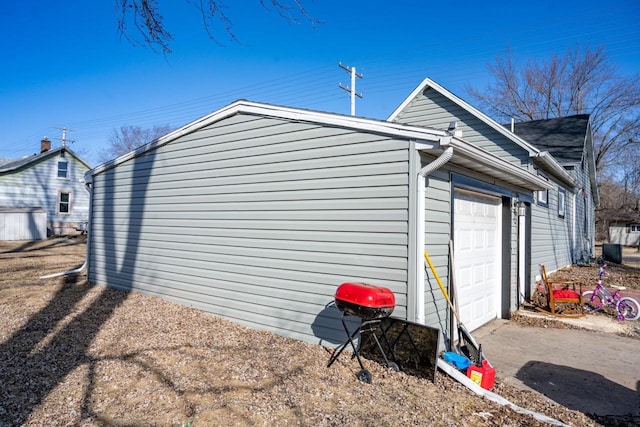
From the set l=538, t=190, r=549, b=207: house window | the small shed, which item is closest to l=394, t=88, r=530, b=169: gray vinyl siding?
l=538, t=190, r=549, b=207: house window

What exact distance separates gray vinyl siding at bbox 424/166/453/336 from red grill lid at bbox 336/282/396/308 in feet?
2.51

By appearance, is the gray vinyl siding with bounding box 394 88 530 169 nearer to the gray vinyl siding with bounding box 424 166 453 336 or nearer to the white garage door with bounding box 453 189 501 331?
the white garage door with bounding box 453 189 501 331

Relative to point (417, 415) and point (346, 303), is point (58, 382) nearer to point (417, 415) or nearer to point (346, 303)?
point (346, 303)

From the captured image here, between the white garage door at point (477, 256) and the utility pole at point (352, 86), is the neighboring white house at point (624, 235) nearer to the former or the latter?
the utility pole at point (352, 86)

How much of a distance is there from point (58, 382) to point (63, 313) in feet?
9.55

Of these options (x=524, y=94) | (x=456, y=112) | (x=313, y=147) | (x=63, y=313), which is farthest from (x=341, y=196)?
(x=524, y=94)

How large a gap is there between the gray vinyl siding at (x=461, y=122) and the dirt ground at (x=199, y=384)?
7.26 metres

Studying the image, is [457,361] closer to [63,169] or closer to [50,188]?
[50,188]

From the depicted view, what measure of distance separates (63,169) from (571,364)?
2592 cm

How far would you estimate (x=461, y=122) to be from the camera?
1177 cm

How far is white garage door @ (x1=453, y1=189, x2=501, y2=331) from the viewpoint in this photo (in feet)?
18.9

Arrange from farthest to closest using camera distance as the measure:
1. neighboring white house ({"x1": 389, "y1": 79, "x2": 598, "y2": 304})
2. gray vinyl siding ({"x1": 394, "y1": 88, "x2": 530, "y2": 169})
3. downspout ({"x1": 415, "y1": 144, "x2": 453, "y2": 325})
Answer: gray vinyl siding ({"x1": 394, "y1": 88, "x2": 530, "y2": 169}), neighboring white house ({"x1": 389, "y1": 79, "x2": 598, "y2": 304}), downspout ({"x1": 415, "y1": 144, "x2": 453, "y2": 325})

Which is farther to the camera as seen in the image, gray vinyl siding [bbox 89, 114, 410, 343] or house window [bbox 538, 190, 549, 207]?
house window [bbox 538, 190, 549, 207]

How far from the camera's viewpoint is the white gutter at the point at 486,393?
11.4 ft
